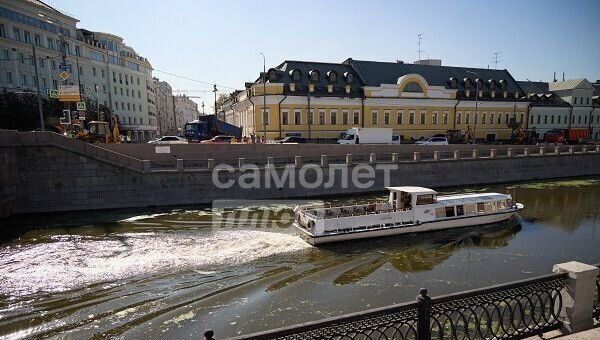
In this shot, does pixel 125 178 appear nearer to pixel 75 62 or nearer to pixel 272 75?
pixel 272 75

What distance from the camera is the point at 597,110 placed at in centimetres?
6288

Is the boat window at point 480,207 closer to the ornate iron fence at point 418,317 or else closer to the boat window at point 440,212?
the boat window at point 440,212

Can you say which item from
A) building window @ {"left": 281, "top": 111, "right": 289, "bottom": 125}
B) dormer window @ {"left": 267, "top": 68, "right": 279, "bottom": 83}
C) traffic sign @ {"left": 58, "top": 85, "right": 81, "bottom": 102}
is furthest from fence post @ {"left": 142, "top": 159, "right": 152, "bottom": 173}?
dormer window @ {"left": 267, "top": 68, "right": 279, "bottom": 83}

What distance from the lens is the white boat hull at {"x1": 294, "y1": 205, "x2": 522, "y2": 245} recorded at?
54.7 feet

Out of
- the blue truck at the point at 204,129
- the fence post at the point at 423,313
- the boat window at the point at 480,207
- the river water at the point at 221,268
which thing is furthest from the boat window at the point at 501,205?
the blue truck at the point at 204,129

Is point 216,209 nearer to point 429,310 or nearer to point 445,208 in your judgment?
point 445,208

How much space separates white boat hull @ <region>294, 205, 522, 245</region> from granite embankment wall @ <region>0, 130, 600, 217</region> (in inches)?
383

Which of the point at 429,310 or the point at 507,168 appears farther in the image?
the point at 507,168

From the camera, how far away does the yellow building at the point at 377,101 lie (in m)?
42.5

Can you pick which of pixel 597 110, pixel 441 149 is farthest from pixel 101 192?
pixel 597 110

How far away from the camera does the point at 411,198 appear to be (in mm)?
18594

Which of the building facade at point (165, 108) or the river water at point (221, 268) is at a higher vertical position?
the building facade at point (165, 108)

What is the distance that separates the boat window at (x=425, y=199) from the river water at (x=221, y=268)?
178cm

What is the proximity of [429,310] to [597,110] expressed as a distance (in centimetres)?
7920
